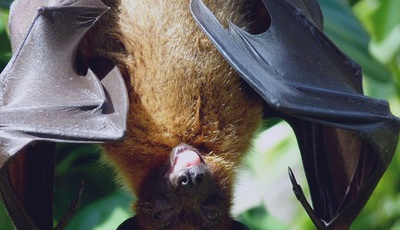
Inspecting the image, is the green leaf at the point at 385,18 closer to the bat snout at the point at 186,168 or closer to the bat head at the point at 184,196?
the bat head at the point at 184,196

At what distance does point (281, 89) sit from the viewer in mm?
4664

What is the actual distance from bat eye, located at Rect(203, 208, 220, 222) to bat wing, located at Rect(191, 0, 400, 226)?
44 cm

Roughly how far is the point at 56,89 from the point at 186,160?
700 millimetres

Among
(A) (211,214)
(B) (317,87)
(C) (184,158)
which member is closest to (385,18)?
(B) (317,87)

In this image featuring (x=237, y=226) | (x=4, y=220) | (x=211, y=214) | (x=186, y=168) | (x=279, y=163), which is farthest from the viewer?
(x=279, y=163)

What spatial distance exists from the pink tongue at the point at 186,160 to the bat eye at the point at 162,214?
251mm

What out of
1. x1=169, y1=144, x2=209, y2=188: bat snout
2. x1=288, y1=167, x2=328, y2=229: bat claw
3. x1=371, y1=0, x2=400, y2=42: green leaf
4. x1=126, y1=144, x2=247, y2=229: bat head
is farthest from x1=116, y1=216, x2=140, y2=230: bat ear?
x1=371, y1=0, x2=400, y2=42: green leaf

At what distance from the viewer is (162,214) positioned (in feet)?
16.4

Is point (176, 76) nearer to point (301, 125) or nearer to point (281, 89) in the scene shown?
point (281, 89)

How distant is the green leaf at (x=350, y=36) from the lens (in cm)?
603

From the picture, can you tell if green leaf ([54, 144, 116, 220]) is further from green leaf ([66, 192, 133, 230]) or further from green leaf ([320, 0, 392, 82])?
green leaf ([320, 0, 392, 82])

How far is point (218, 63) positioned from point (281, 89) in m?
0.44

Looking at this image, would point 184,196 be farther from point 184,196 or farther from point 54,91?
point 54,91

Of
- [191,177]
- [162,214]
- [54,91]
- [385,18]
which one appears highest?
[54,91]
